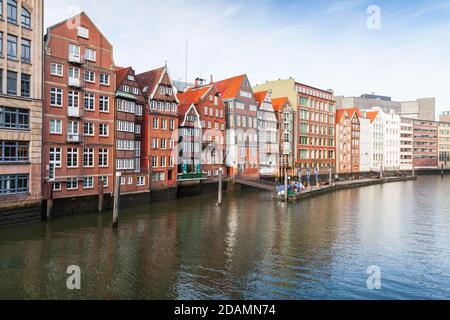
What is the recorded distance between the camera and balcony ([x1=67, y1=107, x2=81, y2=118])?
1528 inches

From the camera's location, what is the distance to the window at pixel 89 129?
1617 inches

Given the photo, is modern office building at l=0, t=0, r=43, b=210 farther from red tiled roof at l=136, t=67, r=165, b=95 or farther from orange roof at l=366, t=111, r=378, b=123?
orange roof at l=366, t=111, r=378, b=123

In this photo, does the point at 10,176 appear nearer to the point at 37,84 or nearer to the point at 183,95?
the point at 37,84

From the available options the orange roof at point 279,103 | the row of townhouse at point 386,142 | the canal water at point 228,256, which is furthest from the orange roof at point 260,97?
the canal water at point 228,256

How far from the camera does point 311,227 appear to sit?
37031mm

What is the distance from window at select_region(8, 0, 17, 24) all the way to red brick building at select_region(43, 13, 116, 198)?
153 inches

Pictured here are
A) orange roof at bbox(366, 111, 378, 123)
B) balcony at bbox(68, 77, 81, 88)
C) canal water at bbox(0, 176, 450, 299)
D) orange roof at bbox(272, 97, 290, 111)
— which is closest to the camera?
canal water at bbox(0, 176, 450, 299)

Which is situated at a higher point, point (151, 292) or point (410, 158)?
point (410, 158)

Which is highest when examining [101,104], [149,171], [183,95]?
[183,95]

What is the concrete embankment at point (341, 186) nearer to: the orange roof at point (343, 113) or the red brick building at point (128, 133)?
the orange roof at point (343, 113)

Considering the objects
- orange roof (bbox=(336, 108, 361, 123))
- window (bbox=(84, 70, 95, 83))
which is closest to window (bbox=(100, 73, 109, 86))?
window (bbox=(84, 70, 95, 83))

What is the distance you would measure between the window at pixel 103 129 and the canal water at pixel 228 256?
10232 millimetres

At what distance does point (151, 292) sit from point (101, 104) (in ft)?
97.5
